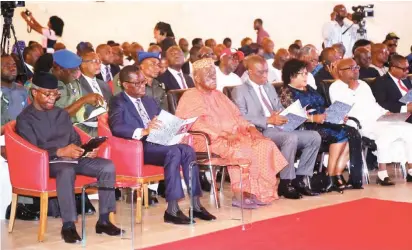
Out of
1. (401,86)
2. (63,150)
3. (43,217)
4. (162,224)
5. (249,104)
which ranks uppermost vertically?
(401,86)

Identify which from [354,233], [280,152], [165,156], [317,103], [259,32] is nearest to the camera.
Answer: [354,233]

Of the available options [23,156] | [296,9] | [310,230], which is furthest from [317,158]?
[296,9]

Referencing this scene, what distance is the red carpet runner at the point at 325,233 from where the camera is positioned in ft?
18.4

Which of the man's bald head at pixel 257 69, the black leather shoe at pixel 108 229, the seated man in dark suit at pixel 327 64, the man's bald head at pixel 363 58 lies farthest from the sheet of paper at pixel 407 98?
the black leather shoe at pixel 108 229

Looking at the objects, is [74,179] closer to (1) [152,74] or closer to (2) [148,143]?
(2) [148,143]

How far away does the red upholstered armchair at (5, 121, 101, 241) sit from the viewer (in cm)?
591

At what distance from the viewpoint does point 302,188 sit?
25.3 ft

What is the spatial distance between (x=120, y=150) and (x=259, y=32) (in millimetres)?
7888

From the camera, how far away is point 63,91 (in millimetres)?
6926

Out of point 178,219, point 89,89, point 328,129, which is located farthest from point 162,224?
point 328,129

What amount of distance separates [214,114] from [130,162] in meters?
1.07

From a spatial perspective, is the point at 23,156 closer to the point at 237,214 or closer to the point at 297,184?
the point at 237,214

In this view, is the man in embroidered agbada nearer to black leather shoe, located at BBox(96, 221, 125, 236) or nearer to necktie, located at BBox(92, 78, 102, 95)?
necktie, located at BBox(92, 78, 102, 95)

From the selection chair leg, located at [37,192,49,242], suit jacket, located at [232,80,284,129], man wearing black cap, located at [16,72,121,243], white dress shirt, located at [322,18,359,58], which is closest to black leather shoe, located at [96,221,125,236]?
man wearing black cap, located at [16,72,121,243]
